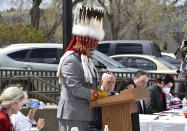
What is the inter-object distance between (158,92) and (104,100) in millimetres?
2862

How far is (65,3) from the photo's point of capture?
6.22 meters

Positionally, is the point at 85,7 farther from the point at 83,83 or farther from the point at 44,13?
the point at 44,13

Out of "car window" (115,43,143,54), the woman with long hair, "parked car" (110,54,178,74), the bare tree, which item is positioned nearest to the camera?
the woman with long hair

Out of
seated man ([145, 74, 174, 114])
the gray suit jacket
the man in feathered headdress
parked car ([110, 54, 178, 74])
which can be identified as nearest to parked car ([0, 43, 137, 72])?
parked car ([110, 54, 178, 74])

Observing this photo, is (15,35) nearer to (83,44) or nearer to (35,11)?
(35,11)

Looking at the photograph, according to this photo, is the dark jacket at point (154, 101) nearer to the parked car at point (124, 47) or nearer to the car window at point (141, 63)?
the car window at point (141, 63)

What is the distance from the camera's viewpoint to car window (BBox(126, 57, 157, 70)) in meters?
14.1

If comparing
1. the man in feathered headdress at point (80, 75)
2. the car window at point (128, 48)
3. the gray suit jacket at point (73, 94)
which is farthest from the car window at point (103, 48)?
the gray suit jacket at point (73, 94)

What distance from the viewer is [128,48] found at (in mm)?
18031

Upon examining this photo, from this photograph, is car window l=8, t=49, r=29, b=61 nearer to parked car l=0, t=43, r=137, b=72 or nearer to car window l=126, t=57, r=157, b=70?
parked car l=0, t=43, r=137, b=72

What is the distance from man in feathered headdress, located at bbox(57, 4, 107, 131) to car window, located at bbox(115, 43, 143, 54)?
13267mm

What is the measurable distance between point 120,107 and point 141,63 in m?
10.2

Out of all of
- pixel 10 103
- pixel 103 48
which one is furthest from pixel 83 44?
pixel 103 48

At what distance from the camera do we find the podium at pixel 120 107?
4129 mm
